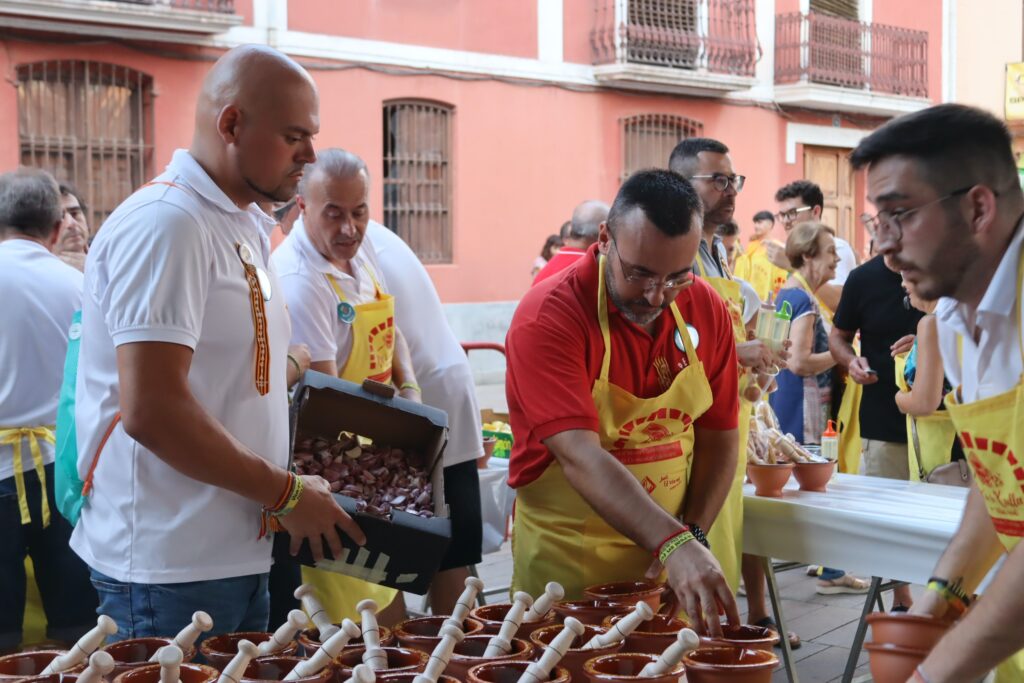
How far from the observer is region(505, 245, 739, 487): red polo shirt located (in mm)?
2410

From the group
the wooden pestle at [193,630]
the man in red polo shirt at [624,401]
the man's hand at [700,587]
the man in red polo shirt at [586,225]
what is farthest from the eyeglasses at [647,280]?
the man in red polo shirt at [586,225]

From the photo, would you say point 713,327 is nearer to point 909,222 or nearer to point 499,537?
point 909,222

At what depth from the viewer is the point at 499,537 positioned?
14.3ft

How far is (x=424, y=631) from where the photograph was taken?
6.38ft

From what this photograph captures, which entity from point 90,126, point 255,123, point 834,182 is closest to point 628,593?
point 255,123

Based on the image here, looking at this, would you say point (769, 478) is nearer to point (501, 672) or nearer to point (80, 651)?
point (501, 672)

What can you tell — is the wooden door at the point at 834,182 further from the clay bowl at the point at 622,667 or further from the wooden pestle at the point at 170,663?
the wooden pestle at the point at 170,663

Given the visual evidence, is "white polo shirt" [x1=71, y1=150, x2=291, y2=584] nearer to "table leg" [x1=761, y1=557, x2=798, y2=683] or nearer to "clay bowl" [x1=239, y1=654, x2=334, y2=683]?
"clay bowl" [x1=239, y1=654, x2=334, y2=683]

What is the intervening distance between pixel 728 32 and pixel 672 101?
151 centimetres

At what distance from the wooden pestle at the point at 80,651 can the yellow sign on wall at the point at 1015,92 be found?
59.7 feet

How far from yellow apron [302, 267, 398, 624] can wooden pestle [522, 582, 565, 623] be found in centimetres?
123

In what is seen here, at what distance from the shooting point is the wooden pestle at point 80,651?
1671 mm

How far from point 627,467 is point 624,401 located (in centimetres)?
15

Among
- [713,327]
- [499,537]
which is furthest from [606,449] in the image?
[499,537]
